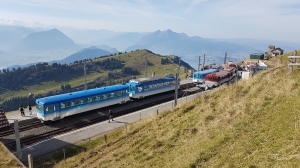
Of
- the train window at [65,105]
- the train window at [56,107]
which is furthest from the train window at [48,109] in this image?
the train window at [65,105]

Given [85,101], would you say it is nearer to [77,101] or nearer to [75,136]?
[77,101]

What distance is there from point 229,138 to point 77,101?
21241 millimetres

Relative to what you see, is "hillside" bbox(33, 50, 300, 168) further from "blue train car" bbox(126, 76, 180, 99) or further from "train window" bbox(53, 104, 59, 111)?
"blue train car" bbox(126, 76, 180, 99)

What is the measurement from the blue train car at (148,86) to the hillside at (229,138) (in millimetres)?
17345

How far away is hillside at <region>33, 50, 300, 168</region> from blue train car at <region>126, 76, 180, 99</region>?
56.9ft

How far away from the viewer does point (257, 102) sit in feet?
41.8

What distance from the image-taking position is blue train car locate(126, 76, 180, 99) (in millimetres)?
34297

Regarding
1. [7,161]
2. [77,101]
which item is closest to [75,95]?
[77,101]

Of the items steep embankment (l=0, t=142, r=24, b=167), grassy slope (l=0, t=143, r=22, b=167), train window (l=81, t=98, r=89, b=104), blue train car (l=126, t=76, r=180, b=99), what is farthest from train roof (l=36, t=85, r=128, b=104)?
grassy slope (l=0, t=143, r=22, b=167)

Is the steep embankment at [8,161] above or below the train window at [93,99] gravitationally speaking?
below

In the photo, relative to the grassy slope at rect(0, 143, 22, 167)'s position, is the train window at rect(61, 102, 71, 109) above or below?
above

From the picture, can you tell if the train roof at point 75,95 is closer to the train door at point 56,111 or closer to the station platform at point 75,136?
the train door at point 56,111

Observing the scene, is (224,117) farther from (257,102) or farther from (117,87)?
(117,87)

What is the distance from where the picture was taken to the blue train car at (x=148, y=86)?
3430 centimetres
